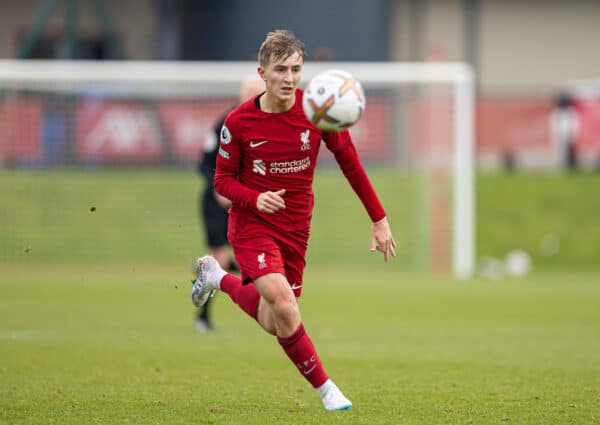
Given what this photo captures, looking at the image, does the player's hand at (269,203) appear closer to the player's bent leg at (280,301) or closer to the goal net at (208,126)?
the player's bent leg at (280,301)

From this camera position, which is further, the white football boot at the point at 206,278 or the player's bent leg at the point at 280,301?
the white football boot at the point at 206,278

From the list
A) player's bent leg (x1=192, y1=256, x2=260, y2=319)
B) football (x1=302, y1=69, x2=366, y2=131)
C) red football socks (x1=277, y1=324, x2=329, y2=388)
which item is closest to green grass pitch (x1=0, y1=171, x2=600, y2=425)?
red football socks (x1=277, y1=324, x2=329, y2=388)

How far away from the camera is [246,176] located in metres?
7.29

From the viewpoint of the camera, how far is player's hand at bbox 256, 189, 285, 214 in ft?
22.2

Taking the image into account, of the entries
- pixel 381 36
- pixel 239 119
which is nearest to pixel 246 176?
pixel 239 119

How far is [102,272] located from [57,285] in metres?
2.28

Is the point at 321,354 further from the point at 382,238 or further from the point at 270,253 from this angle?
the point at 270,253

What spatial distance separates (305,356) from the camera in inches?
273

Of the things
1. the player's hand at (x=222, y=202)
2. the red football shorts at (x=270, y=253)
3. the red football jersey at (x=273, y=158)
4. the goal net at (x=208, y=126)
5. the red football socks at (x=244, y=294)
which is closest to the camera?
the red football shorts at (x=270, y=253)

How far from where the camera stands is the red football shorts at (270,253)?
22.9 feet

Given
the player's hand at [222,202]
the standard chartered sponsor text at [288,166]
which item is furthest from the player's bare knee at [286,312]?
the player's hand at [222,202]

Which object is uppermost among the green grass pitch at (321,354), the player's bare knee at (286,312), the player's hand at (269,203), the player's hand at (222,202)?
the player's hand at (269,203)

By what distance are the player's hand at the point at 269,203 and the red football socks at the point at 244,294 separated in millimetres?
841

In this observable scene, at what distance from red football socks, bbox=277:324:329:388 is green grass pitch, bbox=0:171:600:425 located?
8.5 inches
